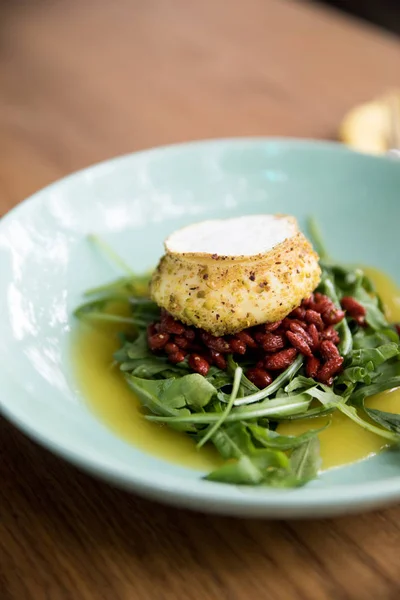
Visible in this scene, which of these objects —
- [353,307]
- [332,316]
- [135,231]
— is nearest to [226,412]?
[332,316]

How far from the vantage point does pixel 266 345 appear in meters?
1.92

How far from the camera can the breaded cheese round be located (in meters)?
1.89

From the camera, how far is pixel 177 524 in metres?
1.53

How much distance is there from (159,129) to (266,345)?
67.1 inches

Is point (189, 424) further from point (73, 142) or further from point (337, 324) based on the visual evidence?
point (73, 142)

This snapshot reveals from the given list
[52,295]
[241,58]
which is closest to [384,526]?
[52,295]

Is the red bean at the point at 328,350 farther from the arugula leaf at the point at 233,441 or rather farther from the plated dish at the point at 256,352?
the arugula leaf at the point at 233,441

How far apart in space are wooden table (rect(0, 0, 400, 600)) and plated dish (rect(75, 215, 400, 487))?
8.2 inches

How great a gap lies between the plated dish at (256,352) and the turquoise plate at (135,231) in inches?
4.7

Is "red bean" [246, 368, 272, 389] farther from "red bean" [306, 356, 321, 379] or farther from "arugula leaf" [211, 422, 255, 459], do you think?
"arugula leaf" [211, 422, 255, 459]

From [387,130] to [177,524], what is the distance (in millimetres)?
2207

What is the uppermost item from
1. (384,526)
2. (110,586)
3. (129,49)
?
(129,49)

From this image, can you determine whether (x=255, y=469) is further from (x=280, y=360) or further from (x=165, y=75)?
(x=165, y=75)

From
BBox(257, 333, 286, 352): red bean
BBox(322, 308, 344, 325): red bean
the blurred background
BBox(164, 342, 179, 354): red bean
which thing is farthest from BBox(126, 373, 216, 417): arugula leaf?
the blurred background
